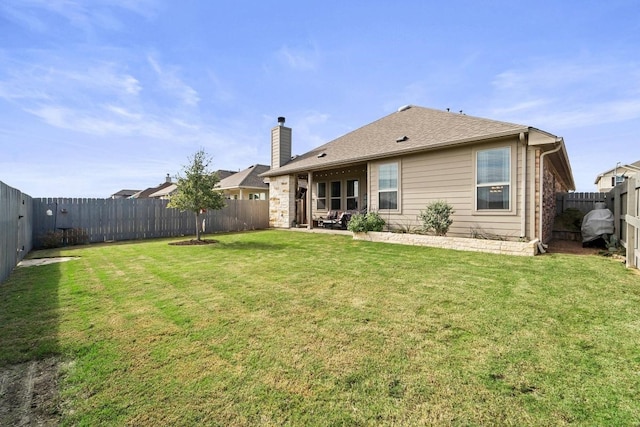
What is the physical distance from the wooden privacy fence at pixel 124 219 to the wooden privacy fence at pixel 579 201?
14.8m

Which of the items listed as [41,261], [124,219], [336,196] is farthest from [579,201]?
[124,219]

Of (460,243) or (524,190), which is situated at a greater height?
(524,190)

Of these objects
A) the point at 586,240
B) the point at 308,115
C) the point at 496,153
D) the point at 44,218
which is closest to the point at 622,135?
the point at 586,240

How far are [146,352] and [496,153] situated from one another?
8.88 metres

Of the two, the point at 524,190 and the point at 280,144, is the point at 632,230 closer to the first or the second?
the point at 524,190


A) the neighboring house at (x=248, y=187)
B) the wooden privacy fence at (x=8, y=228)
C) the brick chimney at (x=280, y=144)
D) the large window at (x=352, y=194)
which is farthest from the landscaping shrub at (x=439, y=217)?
the neighboring house at (x=248, y=187)

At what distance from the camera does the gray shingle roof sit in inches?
326

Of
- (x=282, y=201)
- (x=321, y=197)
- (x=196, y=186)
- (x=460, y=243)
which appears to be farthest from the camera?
(x=321, y=197)

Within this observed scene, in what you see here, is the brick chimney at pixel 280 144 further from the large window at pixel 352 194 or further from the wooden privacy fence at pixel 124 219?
the large window at pixel 352 194

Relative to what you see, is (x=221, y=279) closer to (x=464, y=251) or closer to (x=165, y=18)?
(x=464, y=251)

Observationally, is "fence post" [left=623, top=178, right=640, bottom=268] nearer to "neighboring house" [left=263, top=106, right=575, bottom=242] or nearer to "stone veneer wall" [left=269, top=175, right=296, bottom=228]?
"neighboring house" [left=263, top=106, right=575, bottom=242]

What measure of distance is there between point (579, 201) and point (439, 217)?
26.9 ft

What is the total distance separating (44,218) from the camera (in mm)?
10359

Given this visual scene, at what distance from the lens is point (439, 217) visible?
834cm
